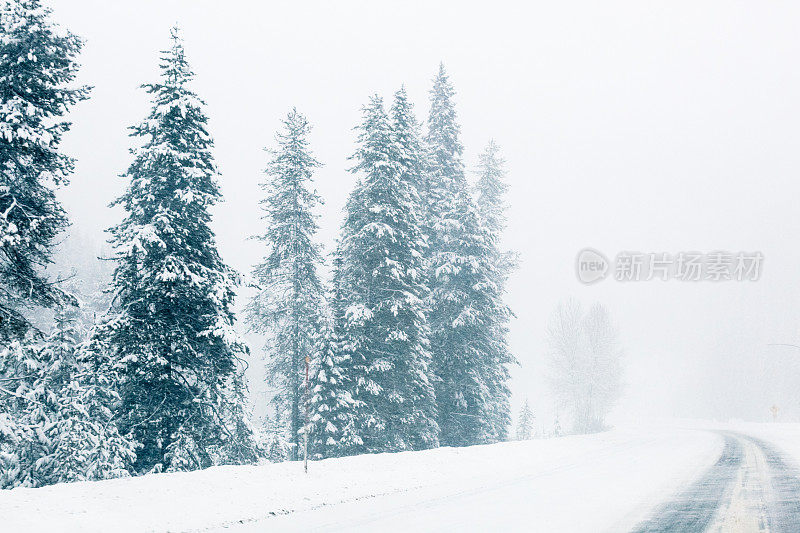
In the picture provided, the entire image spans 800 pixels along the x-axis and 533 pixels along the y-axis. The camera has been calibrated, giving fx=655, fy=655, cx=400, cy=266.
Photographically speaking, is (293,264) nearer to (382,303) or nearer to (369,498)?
(382,303)

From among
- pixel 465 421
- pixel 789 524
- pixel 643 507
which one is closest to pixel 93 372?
pixel 643 507

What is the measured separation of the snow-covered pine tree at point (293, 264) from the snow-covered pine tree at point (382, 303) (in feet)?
7.72

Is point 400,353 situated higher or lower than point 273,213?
lower

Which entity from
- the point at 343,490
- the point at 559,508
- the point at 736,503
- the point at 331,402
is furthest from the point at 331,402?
the point at 736,503

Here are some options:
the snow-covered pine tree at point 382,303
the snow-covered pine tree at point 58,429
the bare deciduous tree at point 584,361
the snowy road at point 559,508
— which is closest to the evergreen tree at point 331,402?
the snow-covered pine tree at point 382,303

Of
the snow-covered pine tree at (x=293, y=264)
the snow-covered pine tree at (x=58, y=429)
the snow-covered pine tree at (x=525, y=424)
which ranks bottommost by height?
the snow-covered pine tree at (x=525, y=424)

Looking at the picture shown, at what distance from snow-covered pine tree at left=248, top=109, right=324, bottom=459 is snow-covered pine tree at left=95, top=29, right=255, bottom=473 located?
10.2m

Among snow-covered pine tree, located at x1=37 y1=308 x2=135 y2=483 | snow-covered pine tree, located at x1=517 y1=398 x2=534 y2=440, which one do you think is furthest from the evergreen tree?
snow-covered pine tree, located at x1=517 y1=398 x2=534 y2=440

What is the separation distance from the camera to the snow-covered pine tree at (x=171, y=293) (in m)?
16.2

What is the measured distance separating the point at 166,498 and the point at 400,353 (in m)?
14.5

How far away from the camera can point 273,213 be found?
28.6 meters

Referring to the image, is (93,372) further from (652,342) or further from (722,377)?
(652,342)

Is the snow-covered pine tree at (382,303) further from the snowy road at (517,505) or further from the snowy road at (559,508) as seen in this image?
the snowy road at (559,508)

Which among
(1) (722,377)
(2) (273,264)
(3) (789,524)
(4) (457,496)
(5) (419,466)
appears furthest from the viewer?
(1) (722,377)
